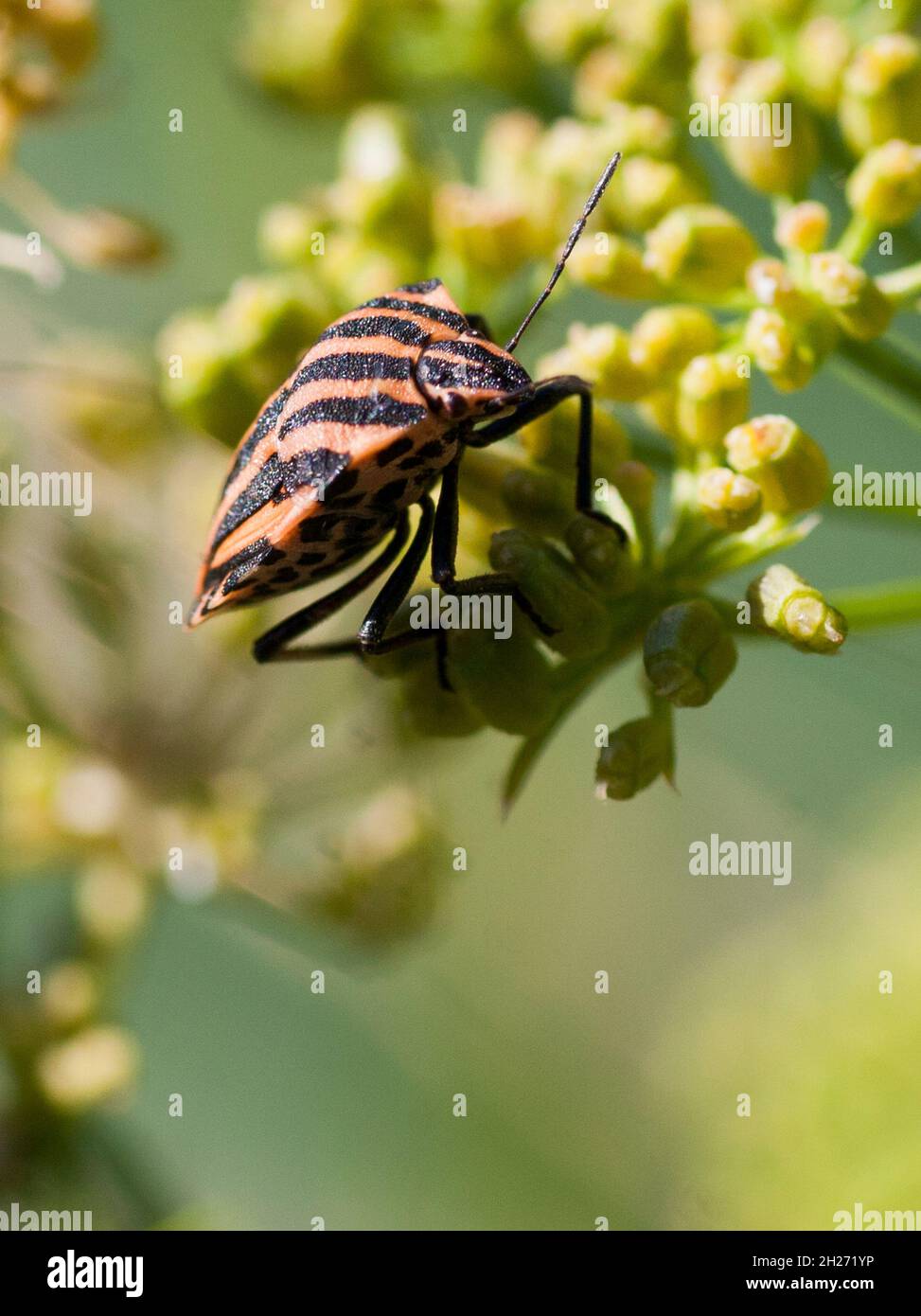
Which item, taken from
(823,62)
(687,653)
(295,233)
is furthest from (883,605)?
(295,233)

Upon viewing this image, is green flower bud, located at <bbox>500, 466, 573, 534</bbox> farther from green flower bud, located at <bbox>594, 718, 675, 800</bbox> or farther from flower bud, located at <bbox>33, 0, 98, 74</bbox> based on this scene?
flower bud, located at <bbox>33, 0, 98, 74</bbox>

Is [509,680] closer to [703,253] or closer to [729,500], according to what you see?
[729,500]

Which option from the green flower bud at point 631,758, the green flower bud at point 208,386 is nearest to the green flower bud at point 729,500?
the green flower bud at point 631,758

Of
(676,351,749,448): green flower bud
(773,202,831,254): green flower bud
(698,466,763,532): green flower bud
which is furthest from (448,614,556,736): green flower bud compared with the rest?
(773,202,831,254): green flower bud

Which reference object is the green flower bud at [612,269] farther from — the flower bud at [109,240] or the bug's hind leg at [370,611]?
the flower bud at [109,240]

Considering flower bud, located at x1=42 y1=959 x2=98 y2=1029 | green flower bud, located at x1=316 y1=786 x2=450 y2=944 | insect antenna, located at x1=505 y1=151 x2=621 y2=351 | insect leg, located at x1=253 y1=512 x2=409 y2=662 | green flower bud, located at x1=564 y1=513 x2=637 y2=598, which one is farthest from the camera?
green flower bud, located at x1=316 y1=786 x2=450 y2=944

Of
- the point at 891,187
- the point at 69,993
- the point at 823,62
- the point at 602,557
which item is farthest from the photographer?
the point at 69,993
